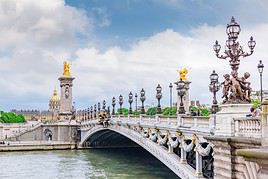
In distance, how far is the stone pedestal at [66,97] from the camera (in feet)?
249

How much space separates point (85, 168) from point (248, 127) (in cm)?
2768

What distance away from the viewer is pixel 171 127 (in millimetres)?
23922

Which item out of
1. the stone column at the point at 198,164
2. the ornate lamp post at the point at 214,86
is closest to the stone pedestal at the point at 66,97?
the stone column at the point at 198,164

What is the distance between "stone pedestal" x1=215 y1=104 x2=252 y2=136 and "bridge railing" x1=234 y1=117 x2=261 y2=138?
0.28m

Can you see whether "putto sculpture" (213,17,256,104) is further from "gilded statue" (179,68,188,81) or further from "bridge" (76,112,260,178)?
"gilded statue" (179,68,188,81)

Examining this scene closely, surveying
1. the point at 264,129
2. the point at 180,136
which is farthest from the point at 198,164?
the point at 264,129

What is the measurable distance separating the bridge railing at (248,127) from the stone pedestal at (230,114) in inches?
10.9

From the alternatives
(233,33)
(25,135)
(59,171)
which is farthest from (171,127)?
(25,135)

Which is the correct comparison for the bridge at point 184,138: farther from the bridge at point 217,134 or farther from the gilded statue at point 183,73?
the gilded statue at point 183,73

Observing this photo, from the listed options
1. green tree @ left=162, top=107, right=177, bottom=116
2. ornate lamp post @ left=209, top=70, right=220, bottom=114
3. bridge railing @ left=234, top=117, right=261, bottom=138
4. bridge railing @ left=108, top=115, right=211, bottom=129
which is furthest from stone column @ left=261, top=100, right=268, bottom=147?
green tree @ left=162, top=107, right=177, bottom=116

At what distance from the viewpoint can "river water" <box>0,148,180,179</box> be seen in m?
34.1

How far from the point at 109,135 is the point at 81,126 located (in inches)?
417

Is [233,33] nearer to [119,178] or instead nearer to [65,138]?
[119,178]

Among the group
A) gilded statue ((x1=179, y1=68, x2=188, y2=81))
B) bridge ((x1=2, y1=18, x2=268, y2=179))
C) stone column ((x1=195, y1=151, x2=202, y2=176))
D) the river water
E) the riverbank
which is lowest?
the river water
